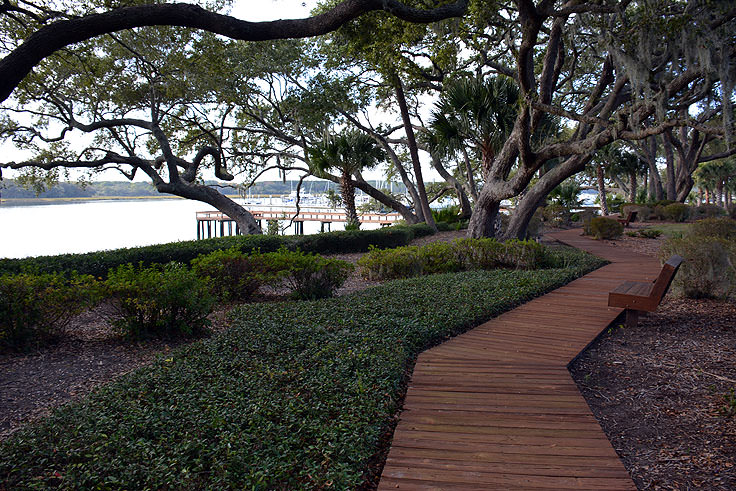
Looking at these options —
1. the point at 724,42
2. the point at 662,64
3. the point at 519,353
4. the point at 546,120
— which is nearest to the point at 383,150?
the point at 546,120

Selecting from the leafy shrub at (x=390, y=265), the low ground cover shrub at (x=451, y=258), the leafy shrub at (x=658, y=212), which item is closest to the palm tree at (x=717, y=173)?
the leafy shrub at (x=658, y=212)

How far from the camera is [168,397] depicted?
10.5 ft

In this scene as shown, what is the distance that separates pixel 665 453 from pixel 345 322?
2936 millimetres

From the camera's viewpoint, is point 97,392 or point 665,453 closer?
point 665,453

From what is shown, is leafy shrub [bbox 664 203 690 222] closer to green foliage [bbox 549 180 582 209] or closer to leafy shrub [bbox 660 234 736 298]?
green foliage [bbox 549 180 582 209]

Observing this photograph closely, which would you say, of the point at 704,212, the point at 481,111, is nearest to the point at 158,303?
the point at 481,111

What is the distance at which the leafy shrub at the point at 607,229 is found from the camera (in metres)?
14.3

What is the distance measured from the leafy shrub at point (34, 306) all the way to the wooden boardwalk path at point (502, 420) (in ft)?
11.4

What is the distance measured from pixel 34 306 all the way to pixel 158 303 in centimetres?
110

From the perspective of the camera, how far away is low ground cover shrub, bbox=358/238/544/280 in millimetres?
8641

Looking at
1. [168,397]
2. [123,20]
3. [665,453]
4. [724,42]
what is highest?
[724,42]

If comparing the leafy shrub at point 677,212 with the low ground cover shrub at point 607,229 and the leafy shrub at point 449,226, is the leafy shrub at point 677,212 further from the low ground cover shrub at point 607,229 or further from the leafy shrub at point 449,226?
the leafy shrub at point 449,226

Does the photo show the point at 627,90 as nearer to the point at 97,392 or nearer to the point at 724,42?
the point at 724,42

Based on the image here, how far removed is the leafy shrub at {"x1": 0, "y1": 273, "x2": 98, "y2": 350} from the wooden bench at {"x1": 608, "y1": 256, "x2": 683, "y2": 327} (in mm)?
5491
